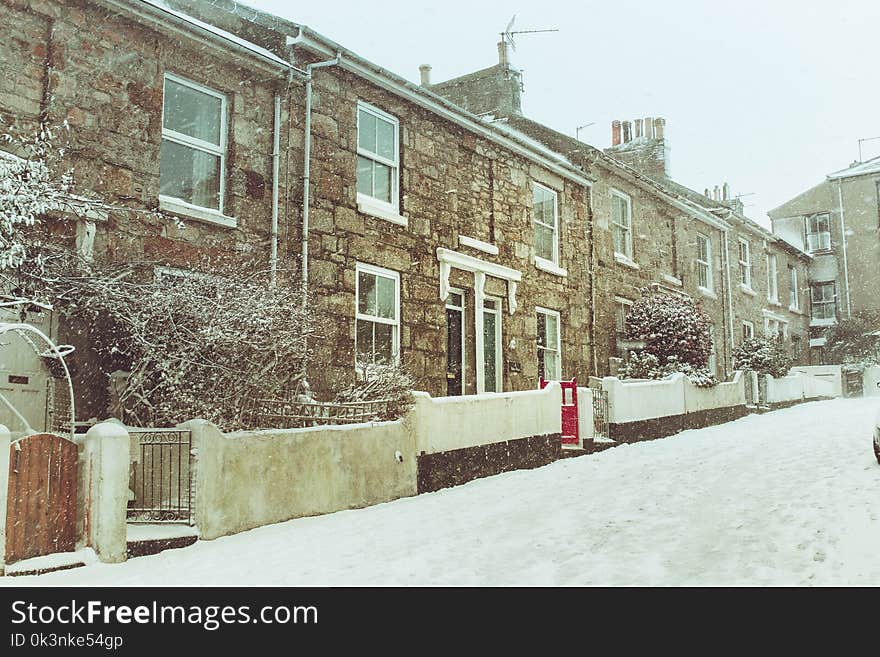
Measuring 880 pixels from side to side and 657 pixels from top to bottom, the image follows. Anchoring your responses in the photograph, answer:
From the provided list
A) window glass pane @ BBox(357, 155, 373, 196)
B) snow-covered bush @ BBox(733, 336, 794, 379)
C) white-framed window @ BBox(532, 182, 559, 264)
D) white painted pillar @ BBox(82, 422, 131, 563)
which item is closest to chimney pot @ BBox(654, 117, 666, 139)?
snow-covered bush @ BBox(733, 336, 794, 379)

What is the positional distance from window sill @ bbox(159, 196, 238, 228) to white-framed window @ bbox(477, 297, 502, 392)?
17.4 feet

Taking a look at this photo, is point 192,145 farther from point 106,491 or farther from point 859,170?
point 859,170

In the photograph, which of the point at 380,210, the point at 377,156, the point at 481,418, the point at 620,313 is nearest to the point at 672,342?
the point at 620,313

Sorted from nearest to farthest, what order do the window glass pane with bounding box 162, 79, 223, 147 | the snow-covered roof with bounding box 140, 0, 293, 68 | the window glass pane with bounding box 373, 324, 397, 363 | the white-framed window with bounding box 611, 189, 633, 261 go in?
the snow-covered roof with bounding box 140, 0, 293, 68 < the window glass pane with bounding box 162, 79, 223, 147 < the window glass pane with bounding box 373, 324, 397, 363 < the white-framed window with bounding box 611, 189, 633, 261

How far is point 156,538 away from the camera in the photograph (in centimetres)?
604

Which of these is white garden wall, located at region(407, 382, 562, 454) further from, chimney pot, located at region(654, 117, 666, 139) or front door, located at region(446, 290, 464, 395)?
chimney pot, located at region(654, 117, 666, 139)

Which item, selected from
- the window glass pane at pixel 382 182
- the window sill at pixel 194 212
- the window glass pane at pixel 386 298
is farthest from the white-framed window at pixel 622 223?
the window sill at pixel 194 212

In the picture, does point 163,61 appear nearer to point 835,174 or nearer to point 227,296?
point 227,296

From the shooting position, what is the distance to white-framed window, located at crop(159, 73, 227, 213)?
29.3ft

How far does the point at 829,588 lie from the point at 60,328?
685 cm

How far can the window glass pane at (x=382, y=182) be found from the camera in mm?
11516

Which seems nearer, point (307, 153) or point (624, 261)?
point (307, 153)

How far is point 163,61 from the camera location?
29.1 ft

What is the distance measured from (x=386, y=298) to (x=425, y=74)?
28.4ft
